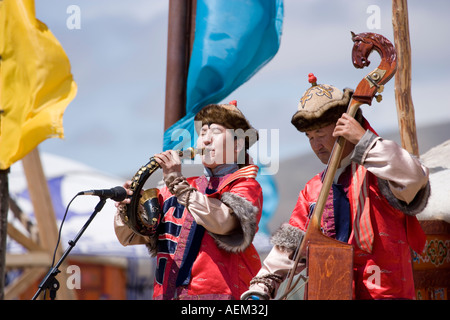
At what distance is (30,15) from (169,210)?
297 centimetres

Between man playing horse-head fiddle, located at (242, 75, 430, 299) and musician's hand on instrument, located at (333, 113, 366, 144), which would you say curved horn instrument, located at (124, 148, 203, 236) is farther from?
musician's hand on instrument, located at (333, 113, 366, 144)

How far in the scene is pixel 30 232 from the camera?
8172 millimetres

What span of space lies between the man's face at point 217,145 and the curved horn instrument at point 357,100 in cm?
71

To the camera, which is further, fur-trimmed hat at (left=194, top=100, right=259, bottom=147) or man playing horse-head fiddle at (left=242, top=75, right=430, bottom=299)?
fur-trimmed hat at (left=194, top=100, right=259, bottom=147)

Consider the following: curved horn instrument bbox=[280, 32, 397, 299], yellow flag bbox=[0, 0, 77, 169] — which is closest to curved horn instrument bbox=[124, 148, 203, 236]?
curved horn instrument bbox=[280, 32, 397, 299]

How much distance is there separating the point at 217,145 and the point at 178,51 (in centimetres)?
140

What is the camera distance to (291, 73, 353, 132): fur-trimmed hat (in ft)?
8.52

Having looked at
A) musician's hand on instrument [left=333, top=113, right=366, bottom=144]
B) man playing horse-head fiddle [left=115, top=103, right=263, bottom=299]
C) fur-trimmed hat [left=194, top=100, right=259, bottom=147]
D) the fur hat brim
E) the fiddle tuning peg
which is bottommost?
man playing horse-head fiddle [left=115, top=103, right=263, bottom=299]

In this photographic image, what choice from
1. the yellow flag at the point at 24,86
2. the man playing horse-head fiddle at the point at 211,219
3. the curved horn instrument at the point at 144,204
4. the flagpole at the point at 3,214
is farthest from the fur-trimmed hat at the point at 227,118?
the flagpole at the point at 3,214

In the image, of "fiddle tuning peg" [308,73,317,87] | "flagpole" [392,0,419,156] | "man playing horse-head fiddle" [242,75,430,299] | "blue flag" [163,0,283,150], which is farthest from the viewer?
"flagpole" [392,0,419,156]

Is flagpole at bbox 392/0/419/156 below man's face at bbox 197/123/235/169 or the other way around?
the other way around

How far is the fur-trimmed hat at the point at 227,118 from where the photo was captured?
3086mm

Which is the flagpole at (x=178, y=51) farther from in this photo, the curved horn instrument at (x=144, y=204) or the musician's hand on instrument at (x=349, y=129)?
the musician's hand on instrument at (x=349, y=129)
